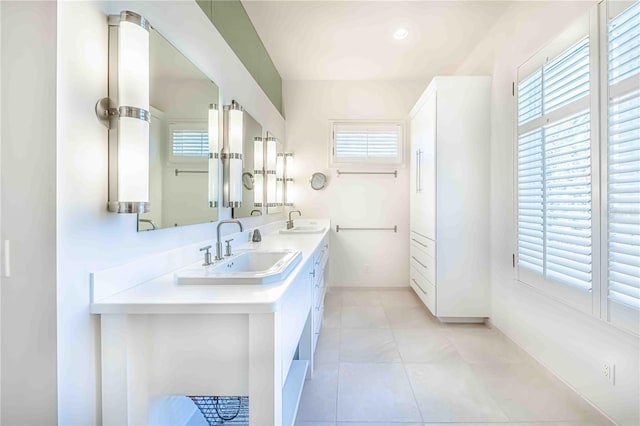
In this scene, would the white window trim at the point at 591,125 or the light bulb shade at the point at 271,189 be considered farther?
the light bulb shade at the point at 271,189

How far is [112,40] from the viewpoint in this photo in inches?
42.1

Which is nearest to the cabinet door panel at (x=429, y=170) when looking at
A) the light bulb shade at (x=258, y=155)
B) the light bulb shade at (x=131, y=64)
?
the light bulb shade at (x=258, y=155)

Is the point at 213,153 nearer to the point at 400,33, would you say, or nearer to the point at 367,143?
the point at 400,33

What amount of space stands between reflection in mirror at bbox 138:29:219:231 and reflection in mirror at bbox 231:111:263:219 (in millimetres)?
421

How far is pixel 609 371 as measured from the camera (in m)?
1.63

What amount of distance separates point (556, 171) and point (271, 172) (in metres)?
2.33

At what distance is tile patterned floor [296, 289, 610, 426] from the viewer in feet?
5.66

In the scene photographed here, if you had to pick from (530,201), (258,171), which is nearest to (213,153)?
(258,171)

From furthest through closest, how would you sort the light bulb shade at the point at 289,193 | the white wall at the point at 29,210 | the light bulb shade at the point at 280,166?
the light bulb shade at the point at 289,193
the light bulb shade at the point at 280,166
the white wall at the point at 29,210

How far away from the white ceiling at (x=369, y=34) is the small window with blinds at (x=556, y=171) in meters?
0.93

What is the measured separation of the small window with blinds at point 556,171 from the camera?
69.2 inches

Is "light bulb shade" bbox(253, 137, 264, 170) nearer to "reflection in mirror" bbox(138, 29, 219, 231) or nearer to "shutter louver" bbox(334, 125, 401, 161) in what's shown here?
"reflection in mirror" bbox(138, 29, 219, 231)

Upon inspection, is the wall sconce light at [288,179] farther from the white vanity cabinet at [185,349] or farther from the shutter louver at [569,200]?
the white vanity cabinet at [185,349]

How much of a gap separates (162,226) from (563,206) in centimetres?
225
